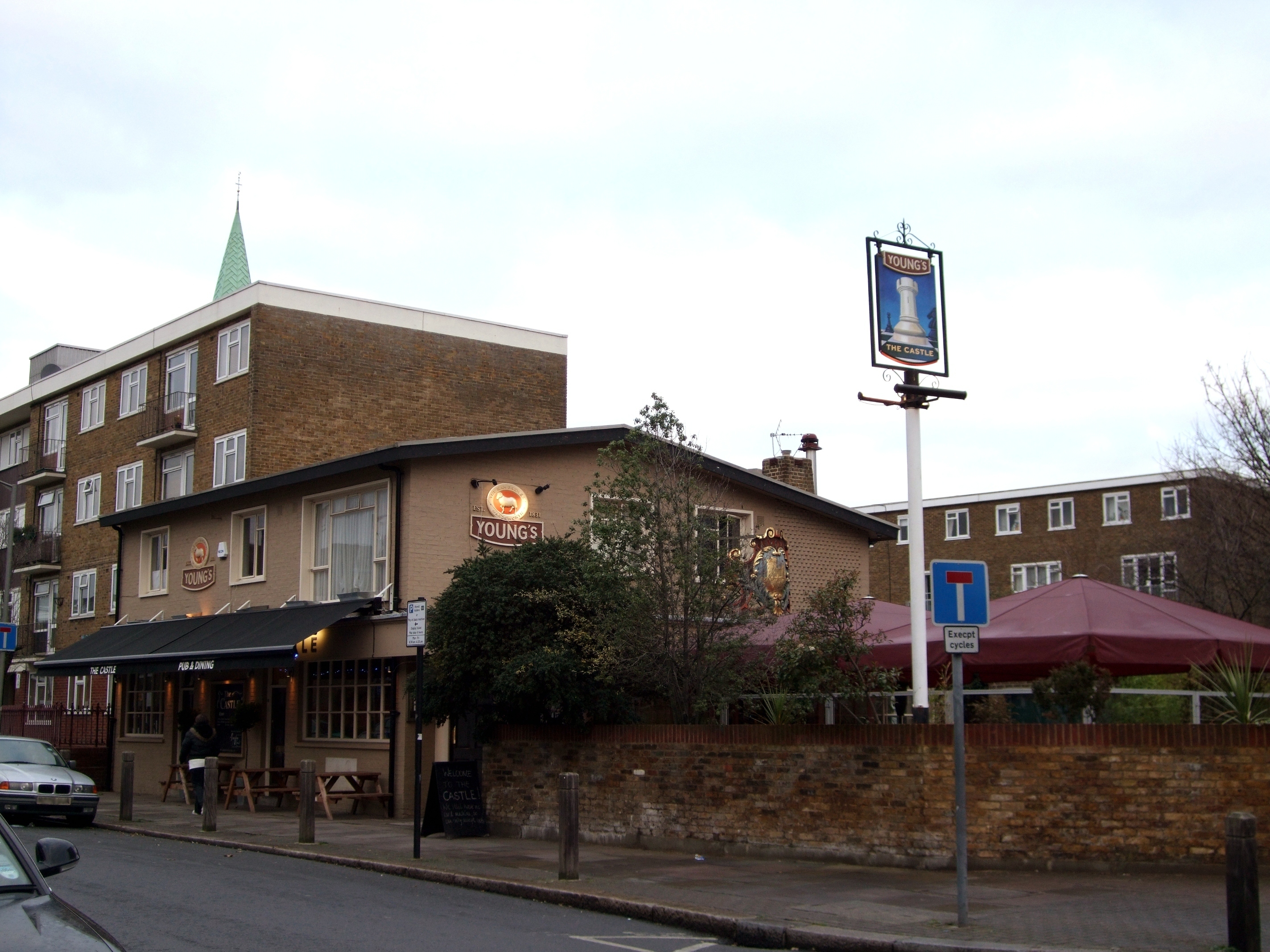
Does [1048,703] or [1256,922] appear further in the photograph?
[1048,703]

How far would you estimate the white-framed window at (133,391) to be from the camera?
3666 cm

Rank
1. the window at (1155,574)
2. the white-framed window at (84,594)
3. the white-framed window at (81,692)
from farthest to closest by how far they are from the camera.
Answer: the white-framed window at (84,594)
the window at (1155,574)
the white-framed window at (81,692)

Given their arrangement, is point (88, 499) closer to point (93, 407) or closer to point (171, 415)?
point (93, 407)

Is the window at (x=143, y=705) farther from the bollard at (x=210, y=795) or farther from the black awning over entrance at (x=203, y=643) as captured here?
the bollard at (x=210, y=795)

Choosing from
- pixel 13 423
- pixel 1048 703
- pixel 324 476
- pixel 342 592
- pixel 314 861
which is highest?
pixel 13 423

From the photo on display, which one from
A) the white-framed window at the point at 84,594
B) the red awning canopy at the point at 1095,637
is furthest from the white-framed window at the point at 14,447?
the red awning canopy at the point at 1095,637

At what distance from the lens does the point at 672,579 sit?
1642cm

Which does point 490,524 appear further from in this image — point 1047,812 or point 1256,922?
point 1256,922

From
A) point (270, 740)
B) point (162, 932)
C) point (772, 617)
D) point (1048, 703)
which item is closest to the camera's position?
point (162, 932)

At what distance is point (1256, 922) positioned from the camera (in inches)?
341

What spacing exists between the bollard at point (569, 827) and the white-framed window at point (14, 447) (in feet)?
124

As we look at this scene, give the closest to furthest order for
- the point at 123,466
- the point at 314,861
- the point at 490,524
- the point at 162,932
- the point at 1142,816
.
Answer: the point at 162,932 < the point at 1142,816 < the point at 314,861 < the point at 490,524 < the point at 123,466

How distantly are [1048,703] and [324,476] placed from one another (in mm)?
14113

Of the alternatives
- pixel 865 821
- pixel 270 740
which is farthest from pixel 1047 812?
pixel 270 740
